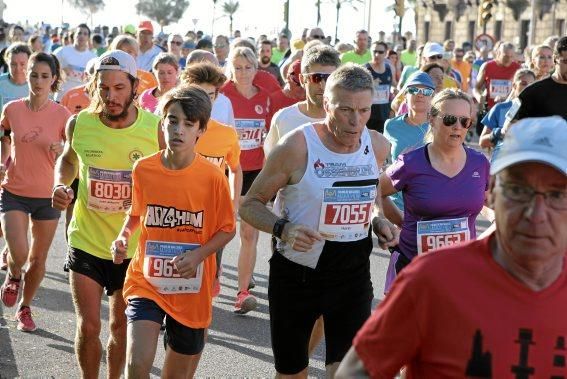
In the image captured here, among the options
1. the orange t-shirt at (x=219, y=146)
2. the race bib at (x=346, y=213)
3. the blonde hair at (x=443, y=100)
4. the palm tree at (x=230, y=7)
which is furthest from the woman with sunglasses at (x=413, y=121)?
the palm tree at (x=230, y=7)

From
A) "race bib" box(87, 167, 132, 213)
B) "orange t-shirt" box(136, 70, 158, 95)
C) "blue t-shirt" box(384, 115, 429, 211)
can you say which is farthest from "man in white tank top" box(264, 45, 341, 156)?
"orange t-shirt" box(136, 70, 158, 95)

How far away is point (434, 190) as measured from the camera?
5.86 metres

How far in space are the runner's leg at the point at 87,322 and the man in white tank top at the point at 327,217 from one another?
962mm

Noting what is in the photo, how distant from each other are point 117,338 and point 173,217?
0.85 metres

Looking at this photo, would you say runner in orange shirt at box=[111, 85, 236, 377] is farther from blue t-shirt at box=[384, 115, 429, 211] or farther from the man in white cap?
blue t-shirt at box=[384, 115, 429, 211]

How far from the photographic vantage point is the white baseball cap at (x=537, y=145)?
2489 millimetres

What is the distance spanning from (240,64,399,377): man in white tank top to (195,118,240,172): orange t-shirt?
1836mm

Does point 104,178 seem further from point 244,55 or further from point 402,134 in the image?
point 244,55

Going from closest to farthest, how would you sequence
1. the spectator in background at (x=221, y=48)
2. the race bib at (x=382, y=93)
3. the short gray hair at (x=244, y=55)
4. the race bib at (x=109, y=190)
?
1. the race bib at (x=109, y=190)
2. the short gray hair at (x=244, y=55)
3. the race bib at (x=382, y=93)
4. the spectator in background at (x=221, y=48)

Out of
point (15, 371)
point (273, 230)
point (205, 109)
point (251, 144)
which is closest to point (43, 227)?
point (15, 371)

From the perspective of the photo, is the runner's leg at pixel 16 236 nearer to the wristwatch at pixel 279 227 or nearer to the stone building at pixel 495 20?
the wristwatch at pixel 279 227

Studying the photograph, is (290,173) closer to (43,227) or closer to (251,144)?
(43,227)

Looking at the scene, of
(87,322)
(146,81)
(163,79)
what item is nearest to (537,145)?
(87,322)

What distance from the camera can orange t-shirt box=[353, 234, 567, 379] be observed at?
102 inches
